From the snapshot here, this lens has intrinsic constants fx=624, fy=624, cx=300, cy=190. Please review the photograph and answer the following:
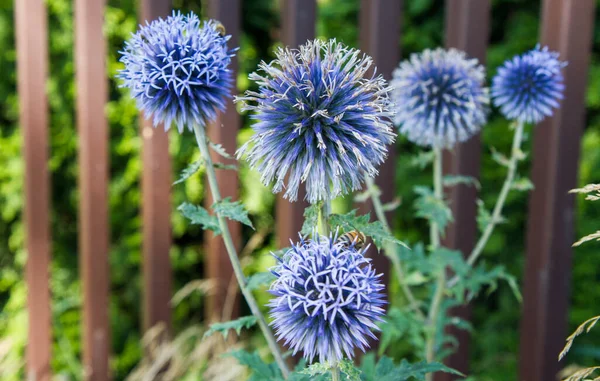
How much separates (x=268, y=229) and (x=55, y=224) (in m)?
1.07

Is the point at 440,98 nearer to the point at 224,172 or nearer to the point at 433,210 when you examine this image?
the point at 433,210

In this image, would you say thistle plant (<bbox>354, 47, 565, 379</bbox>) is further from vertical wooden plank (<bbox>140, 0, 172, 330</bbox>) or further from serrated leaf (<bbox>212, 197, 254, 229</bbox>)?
vertical wooden plank (<bbox>140, 0, 172, 330</bbox>)

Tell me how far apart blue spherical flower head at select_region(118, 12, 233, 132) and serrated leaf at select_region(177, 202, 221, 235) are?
134 millimetres

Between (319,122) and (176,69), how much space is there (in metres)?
0.28

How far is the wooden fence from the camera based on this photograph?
186 centimetres

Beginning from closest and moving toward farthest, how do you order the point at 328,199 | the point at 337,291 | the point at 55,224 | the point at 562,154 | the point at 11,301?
the point at 337,291
the point at 328,199
the point at 562,154
the point at 11,301
the point at 55,224

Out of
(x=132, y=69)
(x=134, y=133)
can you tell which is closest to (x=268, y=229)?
(x=134, y=133)

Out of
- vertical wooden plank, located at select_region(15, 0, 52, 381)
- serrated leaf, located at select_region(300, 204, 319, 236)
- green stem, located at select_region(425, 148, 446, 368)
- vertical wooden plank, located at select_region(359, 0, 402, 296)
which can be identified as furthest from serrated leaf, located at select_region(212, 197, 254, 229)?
vertical wooden plank, located at select_region(15, 0, 52, 381)

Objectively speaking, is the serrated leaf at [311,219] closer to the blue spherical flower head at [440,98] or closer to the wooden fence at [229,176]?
the blue spherical flower head at [440,98]

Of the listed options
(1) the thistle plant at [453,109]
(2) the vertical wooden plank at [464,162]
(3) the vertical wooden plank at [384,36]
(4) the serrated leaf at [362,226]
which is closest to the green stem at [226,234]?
(4) the serrated leaf at [362,226]

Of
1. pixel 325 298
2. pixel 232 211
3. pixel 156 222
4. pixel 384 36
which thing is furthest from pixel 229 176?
pixel 325 298

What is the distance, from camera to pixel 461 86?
1441 mm

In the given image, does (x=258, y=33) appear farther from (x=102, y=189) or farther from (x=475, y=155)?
(x=475, y=155)

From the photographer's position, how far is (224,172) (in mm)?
2078
